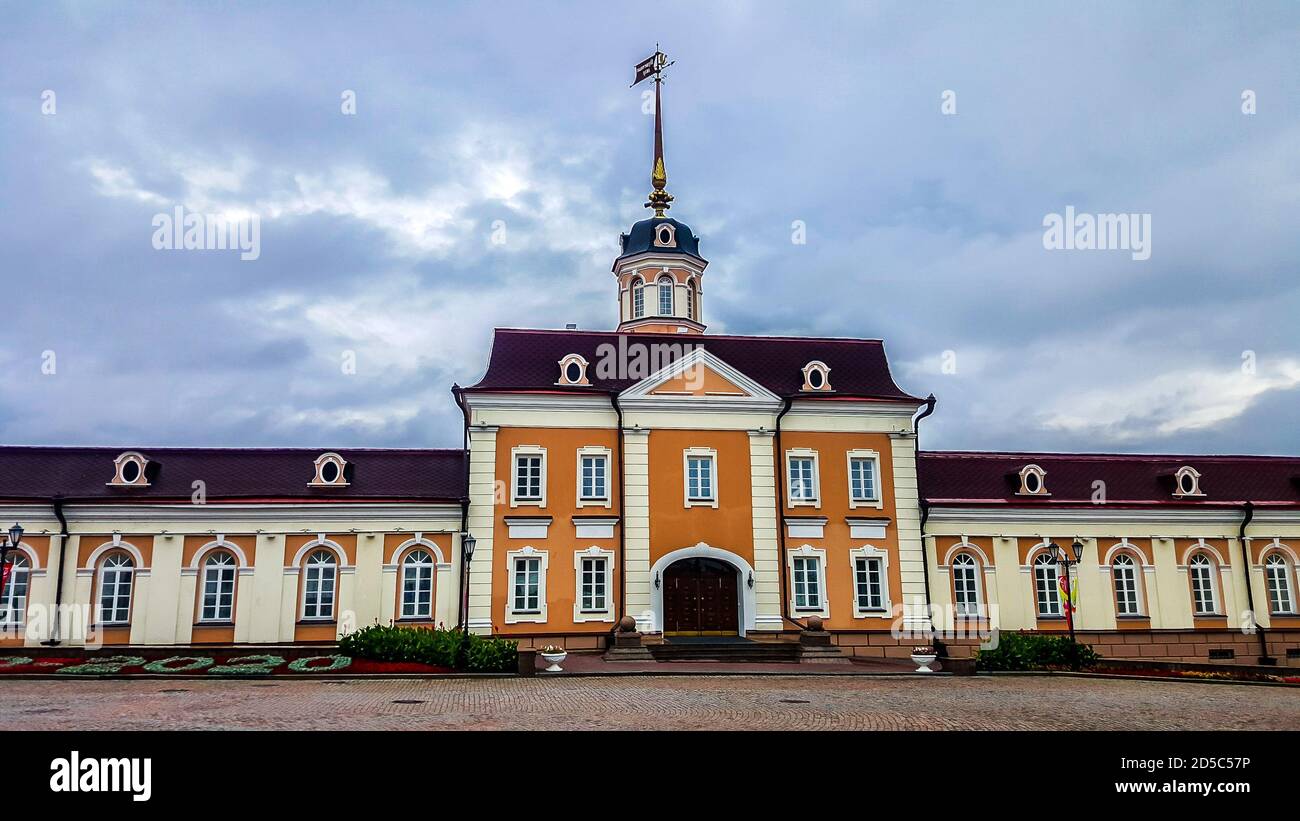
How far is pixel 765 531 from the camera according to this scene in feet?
103

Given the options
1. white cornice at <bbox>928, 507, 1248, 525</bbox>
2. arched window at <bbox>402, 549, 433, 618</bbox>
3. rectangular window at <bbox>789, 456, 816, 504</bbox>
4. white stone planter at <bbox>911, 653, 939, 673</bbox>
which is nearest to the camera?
white stone planter at <bbox>911, 653, 939, 673</bbox>

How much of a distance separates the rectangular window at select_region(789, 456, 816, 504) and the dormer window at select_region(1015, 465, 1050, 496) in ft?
25.6

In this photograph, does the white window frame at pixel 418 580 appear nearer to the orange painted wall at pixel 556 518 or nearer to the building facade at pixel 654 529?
the building facade at pixel 654 529

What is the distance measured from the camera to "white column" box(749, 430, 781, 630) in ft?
101

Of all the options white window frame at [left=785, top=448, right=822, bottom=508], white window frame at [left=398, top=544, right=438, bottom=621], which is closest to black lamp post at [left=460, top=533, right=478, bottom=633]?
white window frame at [left=398, top=544, right=438, bottom=621]

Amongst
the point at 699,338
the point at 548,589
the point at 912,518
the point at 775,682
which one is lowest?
the point at 775,682

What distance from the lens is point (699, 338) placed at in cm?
3412

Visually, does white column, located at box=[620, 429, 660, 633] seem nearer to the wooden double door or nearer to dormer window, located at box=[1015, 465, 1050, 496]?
the wooden double door

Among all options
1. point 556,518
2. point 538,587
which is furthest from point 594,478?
point 538,587

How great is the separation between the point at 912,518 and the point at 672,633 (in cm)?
931
